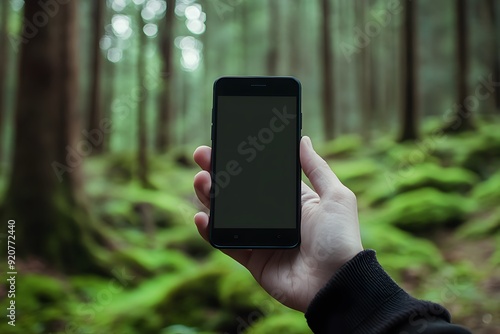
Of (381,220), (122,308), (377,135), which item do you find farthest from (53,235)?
(377,135)

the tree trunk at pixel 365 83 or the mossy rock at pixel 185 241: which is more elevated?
the tree trunk at pixel 365 83

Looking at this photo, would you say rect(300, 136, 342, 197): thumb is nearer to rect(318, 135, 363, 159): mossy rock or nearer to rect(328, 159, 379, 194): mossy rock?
rect(328, 159, 379, 194): mossy rock

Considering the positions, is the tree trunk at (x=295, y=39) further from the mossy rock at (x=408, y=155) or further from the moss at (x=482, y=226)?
the moss at (x=482, y=226)

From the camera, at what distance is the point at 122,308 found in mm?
3881

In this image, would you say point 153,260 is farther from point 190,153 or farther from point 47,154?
point 190,153

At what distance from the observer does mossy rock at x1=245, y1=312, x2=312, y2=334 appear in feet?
11.2

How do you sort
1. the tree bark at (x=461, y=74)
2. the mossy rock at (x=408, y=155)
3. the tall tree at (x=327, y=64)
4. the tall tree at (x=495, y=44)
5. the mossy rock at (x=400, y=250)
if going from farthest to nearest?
the tall tree at (x=327, y=64) → the tall tree at (x=495, y=44) → the tree bark at (x=461, y=74) → the mossy rock at (x=408, y=155) → the mossy rock at (x=400, y=250)

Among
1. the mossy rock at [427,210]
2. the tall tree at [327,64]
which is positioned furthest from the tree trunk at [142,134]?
the mossy rock at [427,210]

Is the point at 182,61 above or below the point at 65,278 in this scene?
above

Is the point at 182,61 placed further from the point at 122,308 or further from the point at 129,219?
the point at 122,308

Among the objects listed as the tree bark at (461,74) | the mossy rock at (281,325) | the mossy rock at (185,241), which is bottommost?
the mossy rock at (281,325)

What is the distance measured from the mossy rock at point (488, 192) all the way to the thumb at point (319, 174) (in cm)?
371

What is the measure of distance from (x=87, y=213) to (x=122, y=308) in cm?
86

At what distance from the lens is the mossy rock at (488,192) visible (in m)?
4.45
